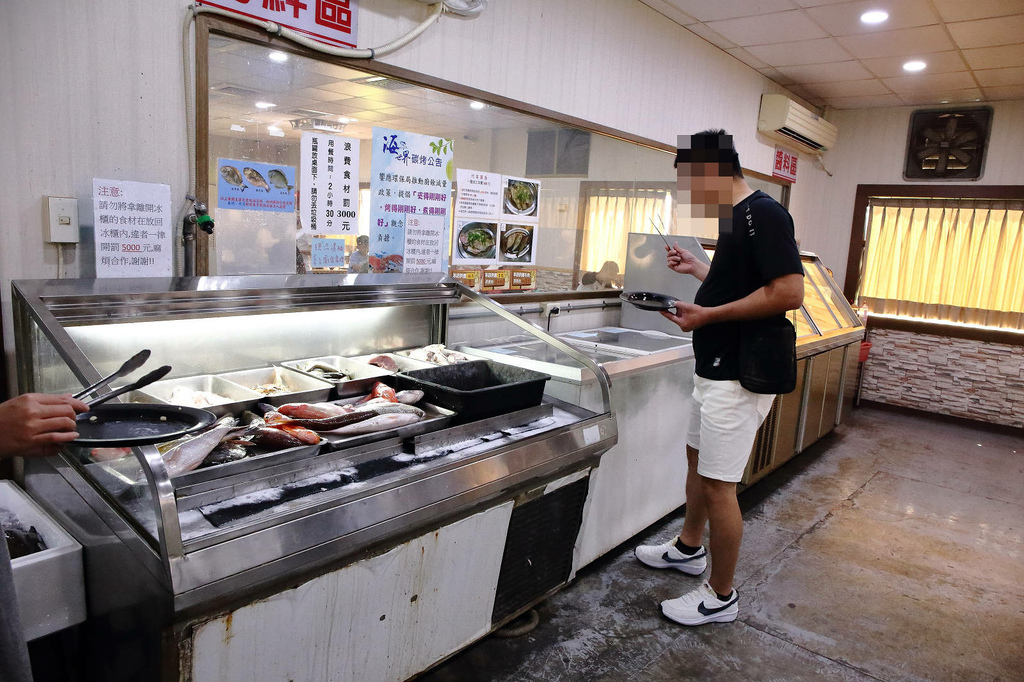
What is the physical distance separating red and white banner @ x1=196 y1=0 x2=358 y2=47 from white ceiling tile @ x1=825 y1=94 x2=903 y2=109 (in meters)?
5.62

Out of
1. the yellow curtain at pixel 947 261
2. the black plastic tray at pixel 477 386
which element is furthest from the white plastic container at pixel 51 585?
the yellow curtain at pixel 947 261

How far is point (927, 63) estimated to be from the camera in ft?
16.4

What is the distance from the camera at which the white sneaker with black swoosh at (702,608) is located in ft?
8.71

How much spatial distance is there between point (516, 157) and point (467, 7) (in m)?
0.78

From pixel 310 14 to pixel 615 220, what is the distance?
2446mm

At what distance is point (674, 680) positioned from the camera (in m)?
2.32

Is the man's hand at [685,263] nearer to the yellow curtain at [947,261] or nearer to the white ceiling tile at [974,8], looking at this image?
the white ceiling tile at [974,8]

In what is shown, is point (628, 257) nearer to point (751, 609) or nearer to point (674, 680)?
point (751, 609)

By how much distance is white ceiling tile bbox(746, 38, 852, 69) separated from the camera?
4734mm

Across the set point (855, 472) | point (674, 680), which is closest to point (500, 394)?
point (674, 680)

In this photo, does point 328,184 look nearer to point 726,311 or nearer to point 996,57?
point 726,311

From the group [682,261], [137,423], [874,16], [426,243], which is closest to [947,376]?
[874,16]

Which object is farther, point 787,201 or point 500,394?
point 787,201

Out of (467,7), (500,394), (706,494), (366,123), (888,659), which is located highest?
(467,7)
